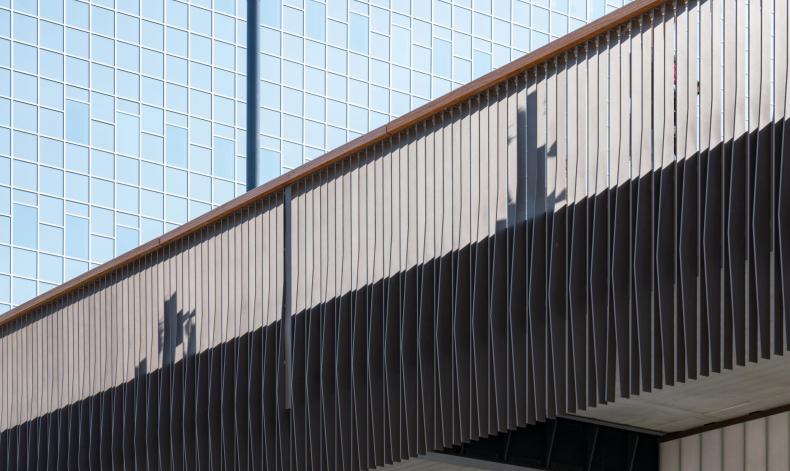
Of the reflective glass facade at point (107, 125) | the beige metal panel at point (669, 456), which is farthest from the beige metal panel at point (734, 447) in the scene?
Result: the reflective glass facade at point (107, 125)

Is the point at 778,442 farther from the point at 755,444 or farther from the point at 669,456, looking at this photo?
the point at 669,456

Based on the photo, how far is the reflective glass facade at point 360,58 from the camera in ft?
142

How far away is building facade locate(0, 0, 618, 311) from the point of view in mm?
39188

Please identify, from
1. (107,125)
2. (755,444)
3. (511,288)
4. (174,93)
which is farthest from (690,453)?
(174,93)

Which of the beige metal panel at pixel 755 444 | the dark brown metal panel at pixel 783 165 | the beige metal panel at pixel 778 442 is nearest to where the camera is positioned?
the dark brown metal panel at pixel 783 165

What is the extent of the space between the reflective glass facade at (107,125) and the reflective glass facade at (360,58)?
3.16ft

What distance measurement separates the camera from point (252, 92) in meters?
23.5

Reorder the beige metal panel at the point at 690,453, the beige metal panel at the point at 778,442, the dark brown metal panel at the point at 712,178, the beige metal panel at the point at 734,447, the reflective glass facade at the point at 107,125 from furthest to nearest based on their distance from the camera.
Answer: the reflective glass facade at the point at 107,125
the beige metal panel at the point at 690,453
the beige metal panel at the point at 734,447
the beige metal panel at the point at 778,442
the dark brown metal panel at the point at 712,178

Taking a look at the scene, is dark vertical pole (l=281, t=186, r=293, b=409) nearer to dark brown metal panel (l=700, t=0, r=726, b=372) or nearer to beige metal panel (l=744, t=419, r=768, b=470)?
beige metal panel (l=744, t=419, r=768, b=470)

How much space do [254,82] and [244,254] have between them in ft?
24.2

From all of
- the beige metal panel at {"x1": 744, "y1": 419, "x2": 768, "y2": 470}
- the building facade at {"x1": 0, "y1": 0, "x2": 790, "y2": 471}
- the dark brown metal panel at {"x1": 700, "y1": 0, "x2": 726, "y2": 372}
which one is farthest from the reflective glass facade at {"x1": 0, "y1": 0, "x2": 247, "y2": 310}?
the dark brown metal panel at {"x1": 700, "y1": 0, "x2": 726, "y2": 372}

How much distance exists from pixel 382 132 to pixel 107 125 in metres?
27.0

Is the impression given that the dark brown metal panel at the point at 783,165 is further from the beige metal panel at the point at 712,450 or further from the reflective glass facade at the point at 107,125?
the reflective glass facade at the point at 107,125

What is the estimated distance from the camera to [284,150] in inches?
1727
